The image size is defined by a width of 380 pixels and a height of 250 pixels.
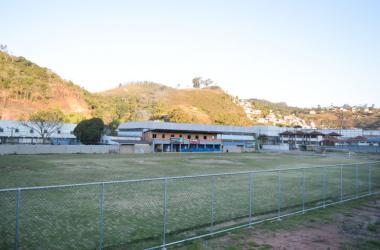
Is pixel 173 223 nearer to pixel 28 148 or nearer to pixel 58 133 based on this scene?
pixel 28 148

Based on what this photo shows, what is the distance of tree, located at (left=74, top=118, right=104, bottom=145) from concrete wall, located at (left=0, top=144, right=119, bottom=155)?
14887mm

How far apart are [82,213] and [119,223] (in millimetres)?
2224

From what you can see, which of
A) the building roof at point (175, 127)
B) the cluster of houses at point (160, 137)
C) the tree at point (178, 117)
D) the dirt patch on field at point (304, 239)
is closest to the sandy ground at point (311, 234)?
the dirt patch on field at point (304, 239)

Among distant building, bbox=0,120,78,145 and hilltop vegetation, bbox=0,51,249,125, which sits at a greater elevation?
hilltop vegetation, bbox=0,51,249,125

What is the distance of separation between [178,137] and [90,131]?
24.5 metres

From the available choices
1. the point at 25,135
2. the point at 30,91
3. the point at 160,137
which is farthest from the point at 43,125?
the point at 30,91

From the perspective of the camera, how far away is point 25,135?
89.5 m

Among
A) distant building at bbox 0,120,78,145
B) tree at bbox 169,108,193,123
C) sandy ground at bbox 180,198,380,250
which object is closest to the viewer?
sandy ground at bbox 180,198,380,250

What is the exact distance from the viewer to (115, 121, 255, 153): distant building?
85244 millimetres

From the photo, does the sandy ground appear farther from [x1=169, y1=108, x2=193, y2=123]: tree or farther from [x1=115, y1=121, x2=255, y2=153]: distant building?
[x1=169, y1=108, x2=193, y2=123]: tree

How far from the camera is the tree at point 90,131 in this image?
81.0m

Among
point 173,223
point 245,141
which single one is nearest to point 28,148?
point 173,223

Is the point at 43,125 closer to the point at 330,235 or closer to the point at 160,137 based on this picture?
the point at 160,137

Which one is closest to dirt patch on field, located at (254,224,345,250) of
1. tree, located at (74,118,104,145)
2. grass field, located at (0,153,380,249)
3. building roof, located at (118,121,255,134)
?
grass field, located at (0,153,380,249)
